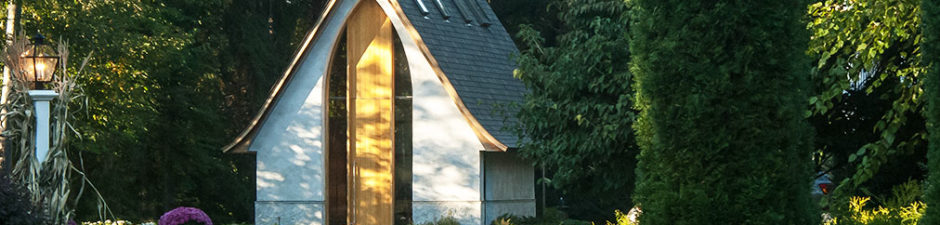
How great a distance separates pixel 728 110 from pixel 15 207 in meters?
6.22

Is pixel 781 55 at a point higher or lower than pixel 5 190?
higher

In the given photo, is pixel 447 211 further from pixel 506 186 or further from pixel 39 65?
pixel 39 65

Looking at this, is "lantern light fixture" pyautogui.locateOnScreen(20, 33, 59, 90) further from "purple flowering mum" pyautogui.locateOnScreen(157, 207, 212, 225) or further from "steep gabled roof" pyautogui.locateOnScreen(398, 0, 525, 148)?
"steep gabled roof" pyautogui.locateOnScreen(398, 0, 525, 148)

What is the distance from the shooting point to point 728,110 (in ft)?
32.8

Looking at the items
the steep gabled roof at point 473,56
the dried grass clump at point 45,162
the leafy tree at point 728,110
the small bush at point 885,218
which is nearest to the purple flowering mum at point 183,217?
the steep gabled roof at point 473,56

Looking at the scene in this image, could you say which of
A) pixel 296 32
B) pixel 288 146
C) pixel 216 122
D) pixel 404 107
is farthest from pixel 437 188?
pixel 296 32

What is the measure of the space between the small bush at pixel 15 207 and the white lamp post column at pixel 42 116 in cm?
98

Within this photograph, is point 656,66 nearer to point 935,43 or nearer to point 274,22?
point 935,43

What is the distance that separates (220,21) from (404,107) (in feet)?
42.1

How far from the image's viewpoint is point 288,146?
25.5m

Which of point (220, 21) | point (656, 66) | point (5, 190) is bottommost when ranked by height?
point (5, 190)

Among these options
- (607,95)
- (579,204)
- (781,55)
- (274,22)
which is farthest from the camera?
(274,22)

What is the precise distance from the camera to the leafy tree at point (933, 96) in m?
10.5

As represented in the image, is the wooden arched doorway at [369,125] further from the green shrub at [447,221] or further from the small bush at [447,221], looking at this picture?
the small bush at [447,221]
